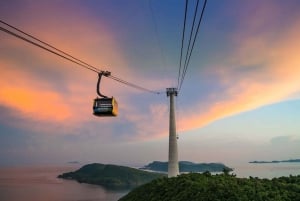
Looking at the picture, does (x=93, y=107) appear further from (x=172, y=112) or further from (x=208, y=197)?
(x=172, y=112)

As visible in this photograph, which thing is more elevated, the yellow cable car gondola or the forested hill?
the yellow cable car gondola

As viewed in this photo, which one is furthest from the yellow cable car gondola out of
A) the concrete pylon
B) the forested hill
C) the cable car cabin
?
the concrete pylon

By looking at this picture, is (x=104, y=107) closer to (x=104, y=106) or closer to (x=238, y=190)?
(x=104, y=106)

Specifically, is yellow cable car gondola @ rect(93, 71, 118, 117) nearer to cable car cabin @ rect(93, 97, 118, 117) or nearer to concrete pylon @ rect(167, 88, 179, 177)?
cable car cabin @ rect(93, 97, 118, 117)

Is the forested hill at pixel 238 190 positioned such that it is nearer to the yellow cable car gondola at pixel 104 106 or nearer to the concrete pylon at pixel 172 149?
the yellow cable car gondola at pixel 104 106

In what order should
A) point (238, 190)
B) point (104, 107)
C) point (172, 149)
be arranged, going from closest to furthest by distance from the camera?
point (104, 107)
point (238, 190)
point (172, 149)

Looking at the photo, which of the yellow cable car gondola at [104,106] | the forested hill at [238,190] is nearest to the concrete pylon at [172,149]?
the forested hill at [238,190]

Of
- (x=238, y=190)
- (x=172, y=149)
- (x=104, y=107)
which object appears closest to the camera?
(x=104, y=107)

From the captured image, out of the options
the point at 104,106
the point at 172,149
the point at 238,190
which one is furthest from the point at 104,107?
the point at 172,149

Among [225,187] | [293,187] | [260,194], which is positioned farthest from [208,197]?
[293,187]
